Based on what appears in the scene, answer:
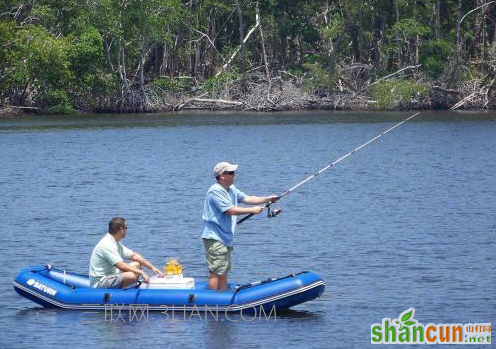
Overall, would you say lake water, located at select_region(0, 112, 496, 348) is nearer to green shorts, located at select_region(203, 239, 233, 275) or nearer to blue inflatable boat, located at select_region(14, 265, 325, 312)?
blue inflatable boat, located at select_region(14, 265, 325, 312)

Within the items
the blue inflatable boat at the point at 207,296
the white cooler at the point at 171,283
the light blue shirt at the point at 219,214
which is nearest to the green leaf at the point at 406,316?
the blue inflatable boat at the point at 207,296

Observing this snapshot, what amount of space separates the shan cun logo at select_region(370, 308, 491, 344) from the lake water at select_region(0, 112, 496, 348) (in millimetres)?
175

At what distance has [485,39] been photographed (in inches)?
2397

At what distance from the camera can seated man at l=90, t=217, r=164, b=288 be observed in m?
14.8

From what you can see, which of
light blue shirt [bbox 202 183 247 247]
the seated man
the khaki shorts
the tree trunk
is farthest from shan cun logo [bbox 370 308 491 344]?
the tree trunk

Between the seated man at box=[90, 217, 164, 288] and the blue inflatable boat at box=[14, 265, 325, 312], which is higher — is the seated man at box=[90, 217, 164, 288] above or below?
above

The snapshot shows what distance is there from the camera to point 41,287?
15.3 meters

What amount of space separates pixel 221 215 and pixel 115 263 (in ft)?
4.81

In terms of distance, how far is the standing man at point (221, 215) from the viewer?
1445 centimetres

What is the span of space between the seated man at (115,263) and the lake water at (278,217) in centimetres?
51

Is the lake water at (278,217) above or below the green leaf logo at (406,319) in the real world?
above

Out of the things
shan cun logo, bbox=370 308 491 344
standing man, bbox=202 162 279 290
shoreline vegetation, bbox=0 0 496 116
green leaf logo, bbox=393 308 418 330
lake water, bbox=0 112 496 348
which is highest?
shoreline vegetation, bbox=0 0 496 116

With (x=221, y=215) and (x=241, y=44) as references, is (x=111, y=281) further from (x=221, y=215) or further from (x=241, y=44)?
(x=241, y=44)

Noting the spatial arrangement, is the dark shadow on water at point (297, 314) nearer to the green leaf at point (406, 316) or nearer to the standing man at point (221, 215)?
the standing man at point (221, 215)
